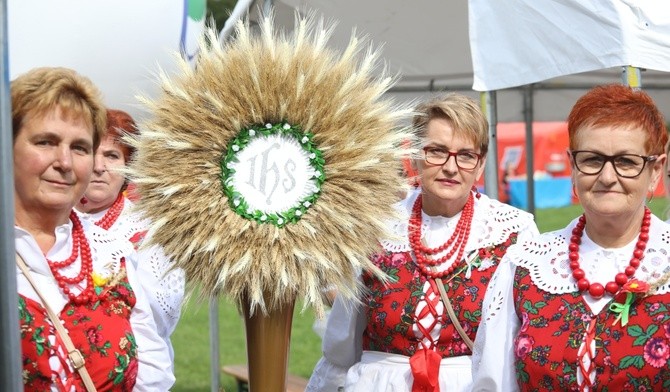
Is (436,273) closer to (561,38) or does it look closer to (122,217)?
(122,217)

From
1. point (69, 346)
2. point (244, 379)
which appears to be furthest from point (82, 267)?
point (244, 379)

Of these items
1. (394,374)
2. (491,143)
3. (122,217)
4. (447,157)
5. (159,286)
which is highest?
(491,143)

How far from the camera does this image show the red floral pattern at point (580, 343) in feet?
8.16

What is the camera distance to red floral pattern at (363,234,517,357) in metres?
3.38

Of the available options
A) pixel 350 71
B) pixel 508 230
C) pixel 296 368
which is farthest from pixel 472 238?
pixel 296 368

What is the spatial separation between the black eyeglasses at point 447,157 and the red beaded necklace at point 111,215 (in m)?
1.41

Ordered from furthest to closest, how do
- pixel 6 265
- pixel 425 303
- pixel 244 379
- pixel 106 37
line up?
pixel 244 379 → pixel 106 37 → pixel 425 303 → pixel 6 265

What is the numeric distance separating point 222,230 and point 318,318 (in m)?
0.30

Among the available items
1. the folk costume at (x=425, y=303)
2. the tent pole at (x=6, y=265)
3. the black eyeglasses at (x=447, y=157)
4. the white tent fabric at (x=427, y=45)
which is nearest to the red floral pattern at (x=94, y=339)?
the tent pole at (x=6, y=265)

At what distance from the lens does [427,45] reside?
22.6 feet

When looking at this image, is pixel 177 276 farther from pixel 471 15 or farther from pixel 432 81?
pixel 432 81

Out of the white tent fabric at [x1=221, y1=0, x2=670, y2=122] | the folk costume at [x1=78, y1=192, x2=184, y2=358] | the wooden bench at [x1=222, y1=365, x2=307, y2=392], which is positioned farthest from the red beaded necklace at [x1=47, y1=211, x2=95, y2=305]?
the wooden bench at [x1=222, y1=365, x2=307, y2=392]

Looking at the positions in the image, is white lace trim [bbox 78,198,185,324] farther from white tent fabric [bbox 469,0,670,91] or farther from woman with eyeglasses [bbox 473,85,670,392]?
white tent fabric [bbox 469,0,670,91]

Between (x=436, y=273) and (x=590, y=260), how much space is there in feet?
2.72
